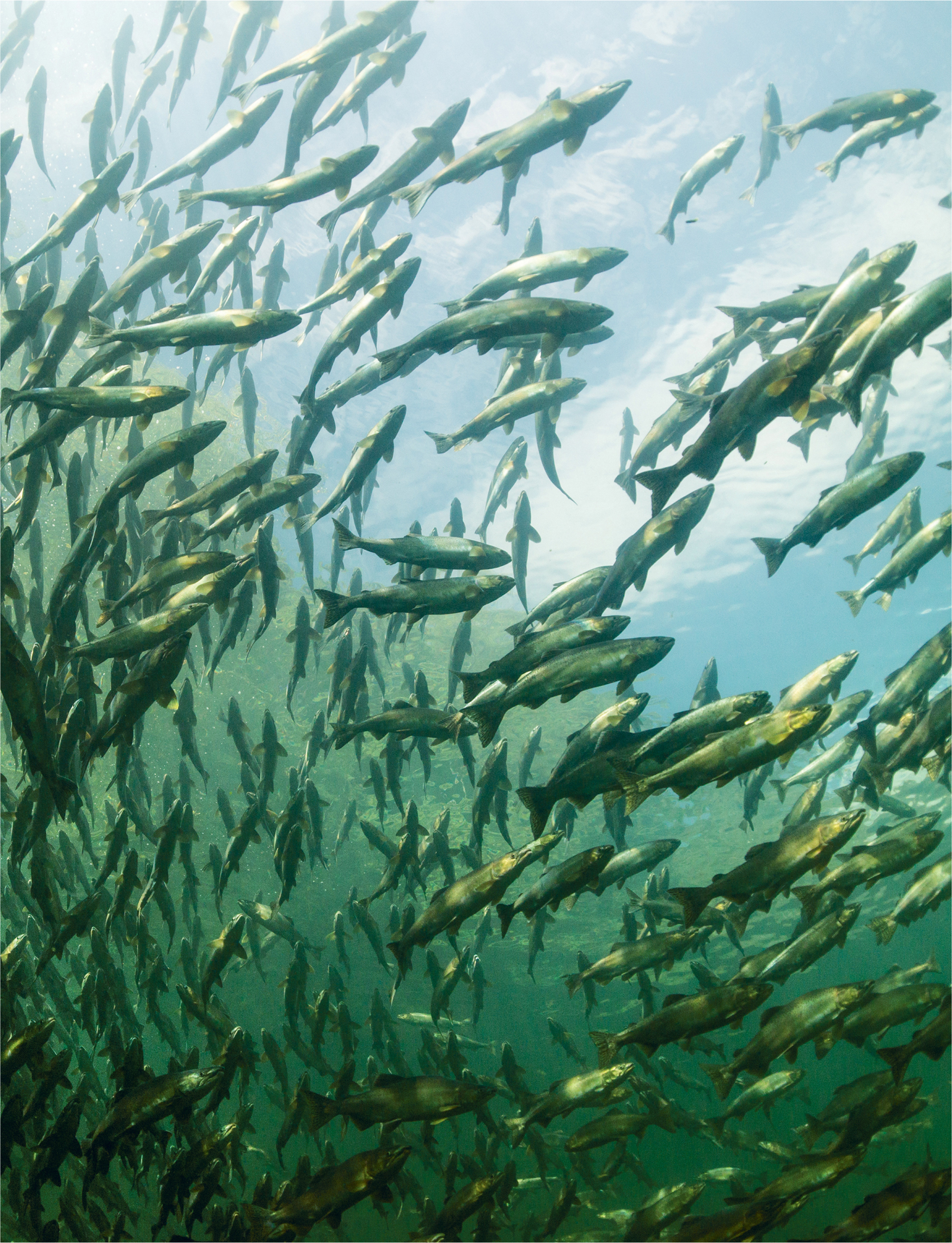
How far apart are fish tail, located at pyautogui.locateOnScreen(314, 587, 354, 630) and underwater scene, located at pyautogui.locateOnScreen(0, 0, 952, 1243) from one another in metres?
0.39

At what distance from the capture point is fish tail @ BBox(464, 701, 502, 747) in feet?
15.2

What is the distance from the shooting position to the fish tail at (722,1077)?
211 inches

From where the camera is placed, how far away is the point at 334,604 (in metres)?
4.98

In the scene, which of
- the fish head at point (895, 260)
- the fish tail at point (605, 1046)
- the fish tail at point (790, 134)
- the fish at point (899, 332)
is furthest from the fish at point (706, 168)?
the fish tail at point (605, 1046)

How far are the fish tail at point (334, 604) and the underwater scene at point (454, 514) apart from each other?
1.29 ft

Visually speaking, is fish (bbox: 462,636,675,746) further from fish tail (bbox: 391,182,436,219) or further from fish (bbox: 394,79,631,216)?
fish tail (bbox: 391,182,436,219)

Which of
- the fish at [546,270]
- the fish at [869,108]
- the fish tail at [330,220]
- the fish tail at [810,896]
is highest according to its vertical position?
the fish tail at [330,220]

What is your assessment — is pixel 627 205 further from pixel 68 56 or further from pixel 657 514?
pixel 657 514

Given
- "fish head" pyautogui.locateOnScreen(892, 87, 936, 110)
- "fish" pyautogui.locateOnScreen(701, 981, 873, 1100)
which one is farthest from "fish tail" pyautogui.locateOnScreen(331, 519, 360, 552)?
"fish head" pyautogui.locateOnScreen(892, 87, 936, 110)

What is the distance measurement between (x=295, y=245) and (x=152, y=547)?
9279mm

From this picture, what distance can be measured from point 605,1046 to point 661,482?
4492mm

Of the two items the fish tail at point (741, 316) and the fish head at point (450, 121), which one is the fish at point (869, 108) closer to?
the fish tail at point (741, 316)

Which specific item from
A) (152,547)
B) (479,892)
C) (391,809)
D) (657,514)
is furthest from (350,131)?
(391,809)

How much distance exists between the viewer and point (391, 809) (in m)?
20.7
